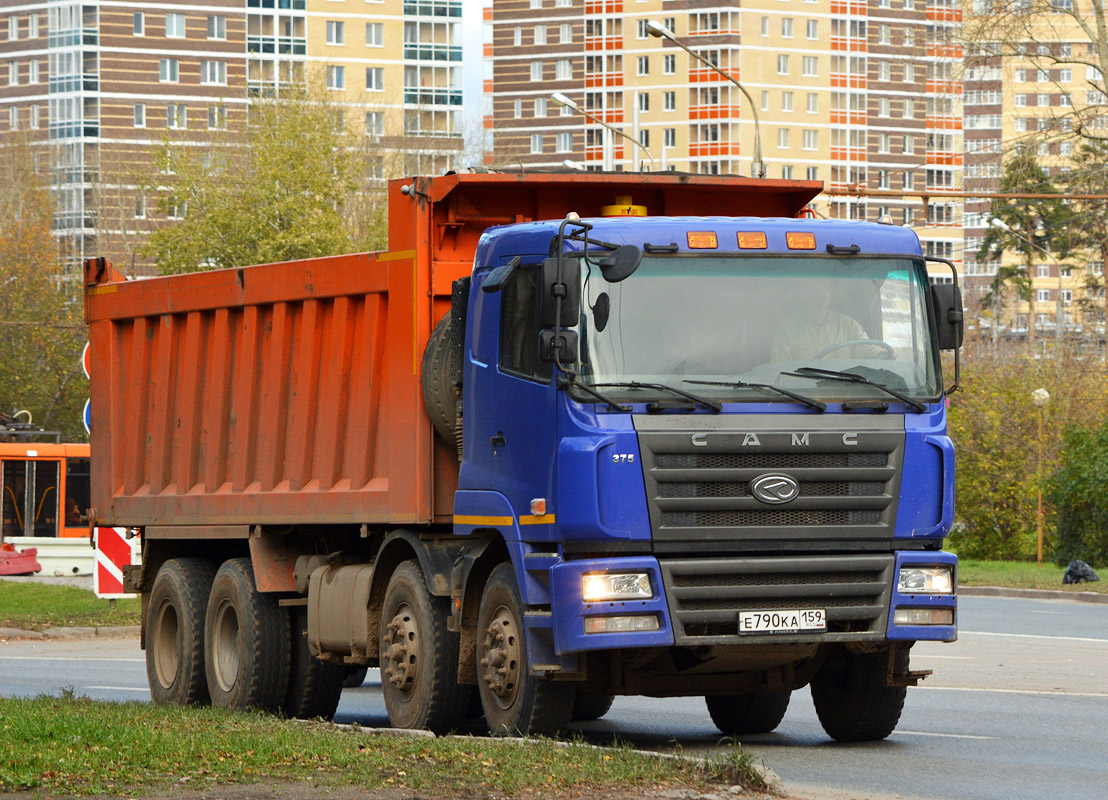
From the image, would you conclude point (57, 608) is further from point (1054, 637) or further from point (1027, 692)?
point (1027, 692)

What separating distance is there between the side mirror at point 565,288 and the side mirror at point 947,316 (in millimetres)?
2096

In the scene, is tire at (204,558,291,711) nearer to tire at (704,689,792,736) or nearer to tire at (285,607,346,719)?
tire at (285,607,346,719)

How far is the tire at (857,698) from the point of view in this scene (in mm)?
11422

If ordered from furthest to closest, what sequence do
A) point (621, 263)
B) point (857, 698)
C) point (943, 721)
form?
point (943, 721) < point (857, 698) < point (621, 263)

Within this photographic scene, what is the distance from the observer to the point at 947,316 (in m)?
10.7

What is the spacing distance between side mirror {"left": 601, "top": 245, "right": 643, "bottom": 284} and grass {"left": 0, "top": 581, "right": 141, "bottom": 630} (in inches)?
633

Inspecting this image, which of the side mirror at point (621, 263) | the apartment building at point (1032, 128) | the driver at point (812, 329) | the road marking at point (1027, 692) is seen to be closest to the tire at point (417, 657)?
the side mirror at point (621, 263)

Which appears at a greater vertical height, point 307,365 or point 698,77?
point 698,77

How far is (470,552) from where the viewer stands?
11.0 metres

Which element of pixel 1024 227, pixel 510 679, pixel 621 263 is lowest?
pixel 510 679

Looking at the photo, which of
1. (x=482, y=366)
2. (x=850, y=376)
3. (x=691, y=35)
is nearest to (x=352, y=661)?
(x=482, y=366)

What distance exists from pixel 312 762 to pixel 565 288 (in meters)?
2.65

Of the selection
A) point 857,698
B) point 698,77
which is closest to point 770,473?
point 857,698

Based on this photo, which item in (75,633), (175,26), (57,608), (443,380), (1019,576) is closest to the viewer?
(443,380)
